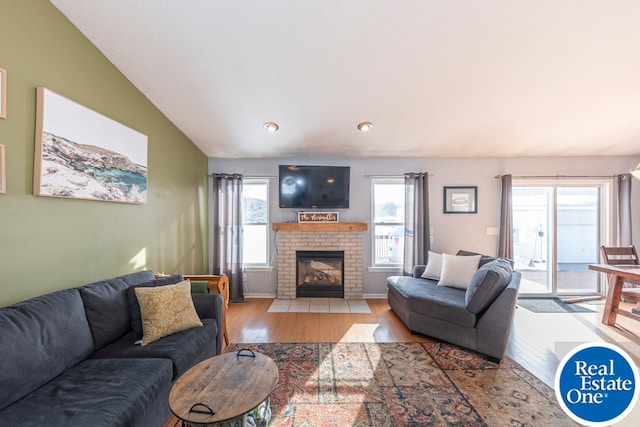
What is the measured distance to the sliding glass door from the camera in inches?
163

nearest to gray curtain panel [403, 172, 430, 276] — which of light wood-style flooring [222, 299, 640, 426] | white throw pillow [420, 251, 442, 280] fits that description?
white throw pillow [420, 251, 442, 280]

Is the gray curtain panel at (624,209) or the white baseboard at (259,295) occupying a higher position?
the gray curtain panel at (624,209)

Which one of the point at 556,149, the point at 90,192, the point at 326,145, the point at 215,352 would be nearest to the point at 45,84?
the point at 90,192

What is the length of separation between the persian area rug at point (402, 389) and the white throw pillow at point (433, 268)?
41.3 inches

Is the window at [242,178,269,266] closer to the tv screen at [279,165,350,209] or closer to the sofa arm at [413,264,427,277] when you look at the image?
the tv screen at [279,165,350,209]

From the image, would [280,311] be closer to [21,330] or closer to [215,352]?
[215,352]

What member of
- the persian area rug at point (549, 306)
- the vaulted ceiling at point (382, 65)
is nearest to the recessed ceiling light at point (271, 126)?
the vaulted ceiling at point (382, 65)

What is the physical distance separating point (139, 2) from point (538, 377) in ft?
13.7

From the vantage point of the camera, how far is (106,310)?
1831 millimetres

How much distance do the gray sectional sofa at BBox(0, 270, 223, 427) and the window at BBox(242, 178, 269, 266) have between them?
2.20 m

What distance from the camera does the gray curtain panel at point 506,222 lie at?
12.8ft

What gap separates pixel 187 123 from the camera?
10.5 feet

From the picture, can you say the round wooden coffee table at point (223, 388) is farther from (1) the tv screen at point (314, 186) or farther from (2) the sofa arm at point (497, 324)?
(1) the tv screen at point (314, 186)
